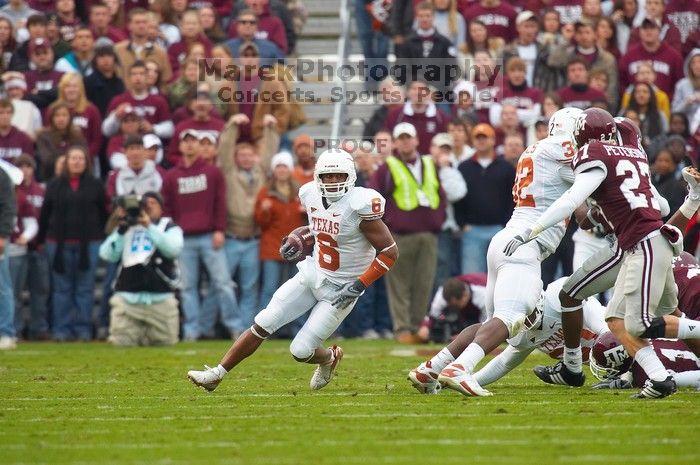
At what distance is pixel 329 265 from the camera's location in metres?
9.20

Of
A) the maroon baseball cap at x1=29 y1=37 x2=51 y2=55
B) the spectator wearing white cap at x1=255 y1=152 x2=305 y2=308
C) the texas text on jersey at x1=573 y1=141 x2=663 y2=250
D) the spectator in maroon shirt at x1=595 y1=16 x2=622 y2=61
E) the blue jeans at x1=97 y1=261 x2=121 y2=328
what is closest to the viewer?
the texas text on jersey at x1=573 y1=141 x2=663 y2=250

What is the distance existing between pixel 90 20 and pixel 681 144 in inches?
304

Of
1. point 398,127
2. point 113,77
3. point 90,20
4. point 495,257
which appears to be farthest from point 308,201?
point 90,20

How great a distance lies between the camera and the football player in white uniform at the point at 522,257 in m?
8.39

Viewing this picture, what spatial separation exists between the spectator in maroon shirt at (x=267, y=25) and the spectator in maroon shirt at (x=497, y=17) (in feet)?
7.72

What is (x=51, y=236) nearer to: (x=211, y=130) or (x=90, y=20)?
(x=211, y=130)

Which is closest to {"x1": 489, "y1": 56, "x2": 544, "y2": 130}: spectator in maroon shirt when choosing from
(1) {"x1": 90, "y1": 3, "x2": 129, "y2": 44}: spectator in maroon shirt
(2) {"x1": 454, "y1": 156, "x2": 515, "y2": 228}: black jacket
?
(2) {"x1": 454, "y1": 156, "x2": 515, "y2": 228}: black jacket

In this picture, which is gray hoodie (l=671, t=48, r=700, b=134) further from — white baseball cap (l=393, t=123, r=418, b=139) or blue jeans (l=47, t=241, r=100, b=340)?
blue jeans (l=47, t=241, r=100, b=340)

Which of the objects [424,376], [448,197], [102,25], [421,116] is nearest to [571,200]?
[424,376]

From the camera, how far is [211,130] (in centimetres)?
1517

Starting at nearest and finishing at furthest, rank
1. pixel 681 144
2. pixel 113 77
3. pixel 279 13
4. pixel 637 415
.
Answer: pixel 637 415
pixel 681 144
pixel 113 77
pixel 279 13

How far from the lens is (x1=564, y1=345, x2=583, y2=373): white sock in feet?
29.7

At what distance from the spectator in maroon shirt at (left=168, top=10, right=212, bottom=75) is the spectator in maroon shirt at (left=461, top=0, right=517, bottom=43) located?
331cm

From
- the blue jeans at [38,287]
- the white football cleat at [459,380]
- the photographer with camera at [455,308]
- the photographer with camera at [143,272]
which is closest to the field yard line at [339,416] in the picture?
the white football cleat at [459,380]
